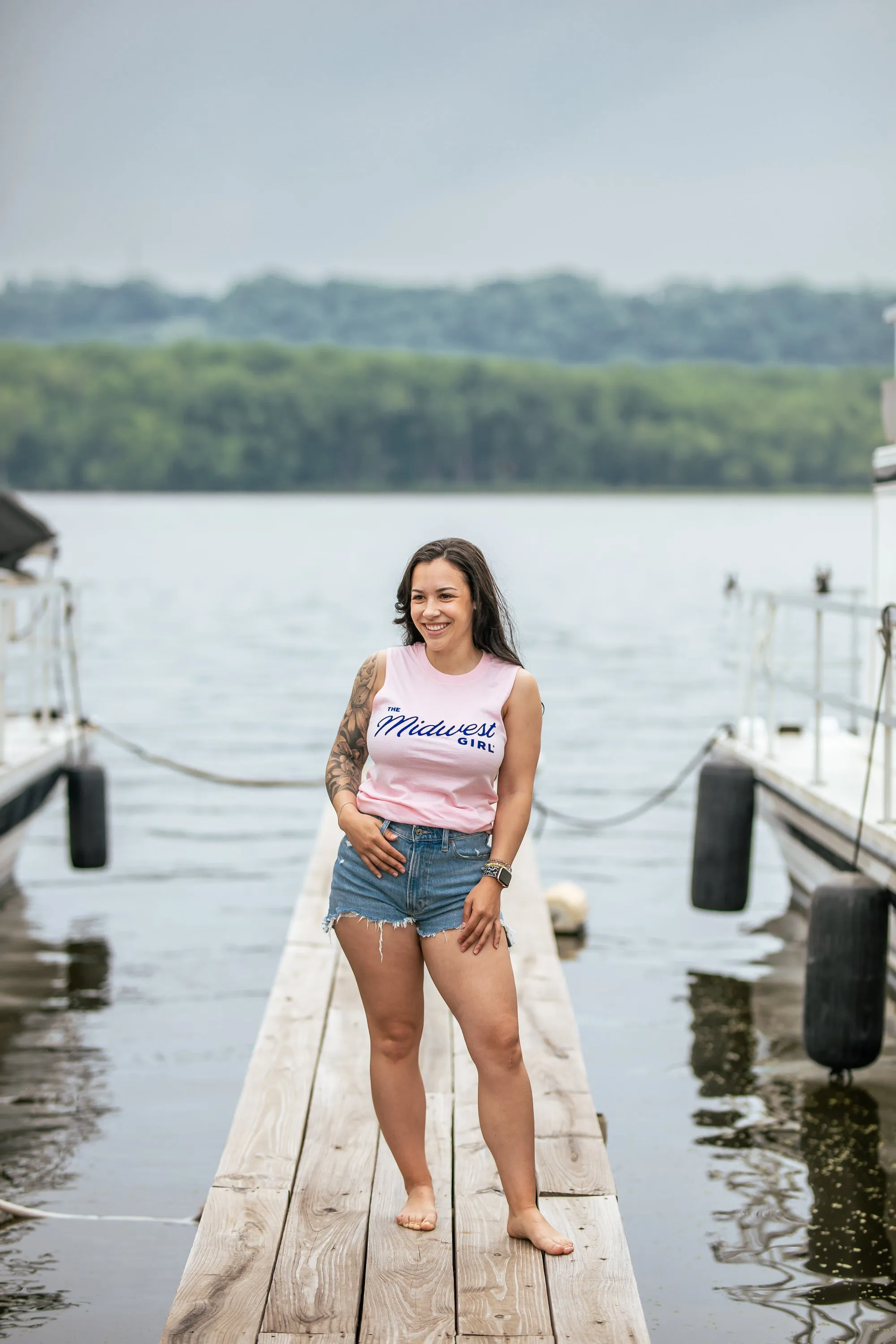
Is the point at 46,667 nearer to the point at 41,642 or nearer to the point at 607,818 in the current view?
the point at 41,642

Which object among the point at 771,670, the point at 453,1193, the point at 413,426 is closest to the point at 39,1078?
the point at 453,1193

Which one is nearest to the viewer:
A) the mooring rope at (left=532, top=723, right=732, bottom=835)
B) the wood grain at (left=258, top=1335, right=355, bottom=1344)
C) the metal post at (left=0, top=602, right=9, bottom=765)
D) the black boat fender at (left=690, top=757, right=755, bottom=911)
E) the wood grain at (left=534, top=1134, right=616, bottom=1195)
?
the wood grain at (left=258, top=1335, right=355, bottom=1344)

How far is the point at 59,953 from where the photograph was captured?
885cm

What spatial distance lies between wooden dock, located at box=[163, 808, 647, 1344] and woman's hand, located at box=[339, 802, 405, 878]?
0.96 metres

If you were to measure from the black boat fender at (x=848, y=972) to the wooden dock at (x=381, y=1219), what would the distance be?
1.08 m

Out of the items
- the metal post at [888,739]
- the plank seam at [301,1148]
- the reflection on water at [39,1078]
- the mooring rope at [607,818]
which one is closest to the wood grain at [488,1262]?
the plank seam at [301,1148]

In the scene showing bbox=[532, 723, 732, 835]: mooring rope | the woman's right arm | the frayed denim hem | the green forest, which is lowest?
bbox=[532, 723, 732, 835]: mooring rope

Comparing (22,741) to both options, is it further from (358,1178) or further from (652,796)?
(652,796)

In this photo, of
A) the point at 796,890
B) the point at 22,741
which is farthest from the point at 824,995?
the point at 22,741

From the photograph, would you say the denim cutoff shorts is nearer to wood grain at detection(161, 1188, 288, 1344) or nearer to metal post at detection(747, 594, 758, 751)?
wood grain at detection(161, 1188, 288, 1344)

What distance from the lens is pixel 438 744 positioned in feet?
11.7

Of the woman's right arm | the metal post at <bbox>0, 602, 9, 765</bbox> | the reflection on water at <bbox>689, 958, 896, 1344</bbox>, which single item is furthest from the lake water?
the metal post at <bbox>0, 602, 9, 765</bbox>

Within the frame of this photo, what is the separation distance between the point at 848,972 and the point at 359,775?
280cm

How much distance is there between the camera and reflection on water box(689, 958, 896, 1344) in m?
4.67
